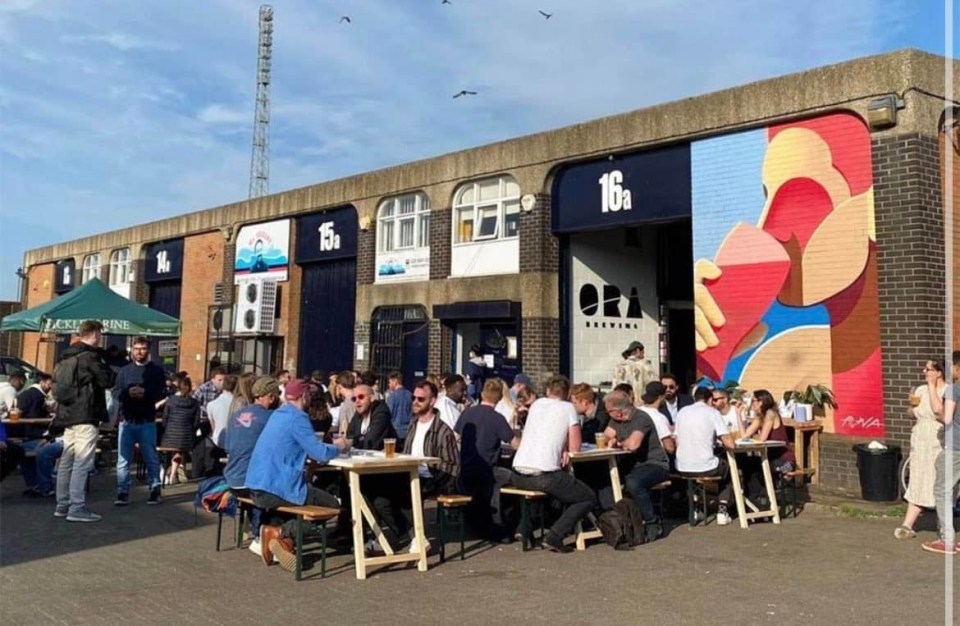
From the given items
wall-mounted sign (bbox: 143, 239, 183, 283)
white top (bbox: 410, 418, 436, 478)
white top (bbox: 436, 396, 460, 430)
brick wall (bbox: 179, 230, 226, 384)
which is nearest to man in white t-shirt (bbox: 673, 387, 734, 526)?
white top (bbox: 436, 396, 460, 430)

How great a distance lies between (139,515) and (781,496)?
717 cm

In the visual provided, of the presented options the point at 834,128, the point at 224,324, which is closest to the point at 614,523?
the point at 834,128

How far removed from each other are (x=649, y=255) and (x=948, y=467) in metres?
9.89

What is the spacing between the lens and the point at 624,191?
48.2 ft

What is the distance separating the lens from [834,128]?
1184 cm

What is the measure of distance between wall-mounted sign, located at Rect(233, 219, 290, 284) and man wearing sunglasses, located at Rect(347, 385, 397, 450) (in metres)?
13.9

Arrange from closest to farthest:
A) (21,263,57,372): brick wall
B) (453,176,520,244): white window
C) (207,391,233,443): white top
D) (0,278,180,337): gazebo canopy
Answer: (207,391,233,443): white top
(0,278,180,337): gazebo canopy
(453,176,520,244): white window
(21,263,57,372): brick wall

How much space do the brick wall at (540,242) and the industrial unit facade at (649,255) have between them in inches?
1.4

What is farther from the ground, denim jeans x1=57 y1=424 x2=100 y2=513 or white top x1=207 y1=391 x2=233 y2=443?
white top x1=207 y1=391 x2=233 y2=443

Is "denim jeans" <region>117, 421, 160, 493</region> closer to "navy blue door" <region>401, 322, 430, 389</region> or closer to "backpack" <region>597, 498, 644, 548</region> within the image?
"backpack" <region>597, 498, 644, 548</region>

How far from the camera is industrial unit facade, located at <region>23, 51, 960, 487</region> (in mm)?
11156

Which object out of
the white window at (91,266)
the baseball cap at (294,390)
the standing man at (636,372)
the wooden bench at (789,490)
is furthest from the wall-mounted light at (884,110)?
the white window at (91,266)

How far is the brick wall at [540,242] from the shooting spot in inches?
623

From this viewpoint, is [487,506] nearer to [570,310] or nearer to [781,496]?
[781,496]
